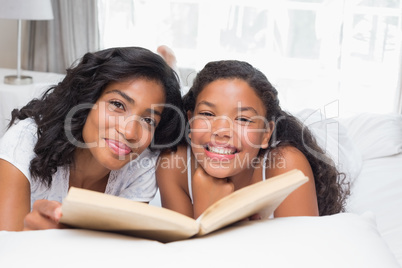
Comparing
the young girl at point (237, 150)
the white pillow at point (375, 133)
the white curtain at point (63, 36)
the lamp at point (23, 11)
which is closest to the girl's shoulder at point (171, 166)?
the young girl at point (237, 150)

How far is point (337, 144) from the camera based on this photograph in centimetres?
201

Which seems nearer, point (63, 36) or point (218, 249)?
point (218, 249)

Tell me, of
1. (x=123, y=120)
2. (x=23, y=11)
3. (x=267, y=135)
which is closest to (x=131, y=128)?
(x=123, y=120)

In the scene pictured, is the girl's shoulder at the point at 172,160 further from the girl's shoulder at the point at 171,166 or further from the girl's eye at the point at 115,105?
the girl's eye at the point at 115,105

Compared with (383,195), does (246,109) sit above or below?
above

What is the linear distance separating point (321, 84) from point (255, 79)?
7.96ft

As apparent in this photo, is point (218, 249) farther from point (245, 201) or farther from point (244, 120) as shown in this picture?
point (244, 120)

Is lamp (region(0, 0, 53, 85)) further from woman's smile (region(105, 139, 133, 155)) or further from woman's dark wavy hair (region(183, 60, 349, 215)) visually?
woman's smile (region(105, 139, 133, 155))

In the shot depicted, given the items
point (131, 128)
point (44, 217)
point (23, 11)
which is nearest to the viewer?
point (44, 217)

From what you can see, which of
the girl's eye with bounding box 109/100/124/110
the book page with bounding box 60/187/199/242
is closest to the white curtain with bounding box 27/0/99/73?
the girl's eye with bounding box 109/100/124/110

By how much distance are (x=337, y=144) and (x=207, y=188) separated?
79cm

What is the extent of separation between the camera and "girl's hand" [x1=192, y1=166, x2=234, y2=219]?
1.42m

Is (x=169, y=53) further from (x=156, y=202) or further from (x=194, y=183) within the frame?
(x=194, y=183)

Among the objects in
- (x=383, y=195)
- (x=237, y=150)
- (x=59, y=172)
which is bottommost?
(x=383, y=195)
